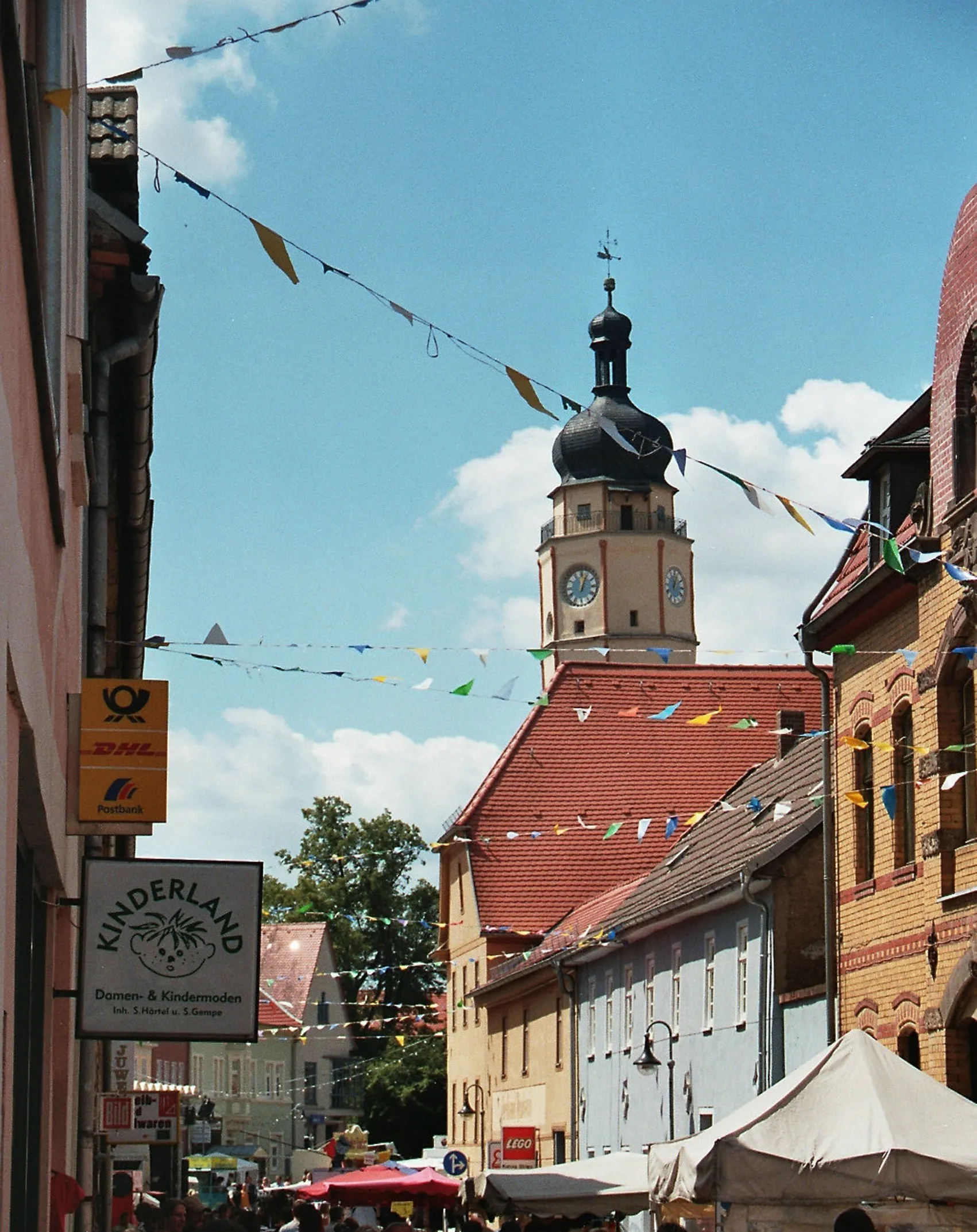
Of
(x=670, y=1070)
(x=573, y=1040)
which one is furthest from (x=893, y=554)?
(x=573, y=1040)

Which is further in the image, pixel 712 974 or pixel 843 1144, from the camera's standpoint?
pixel 712 974

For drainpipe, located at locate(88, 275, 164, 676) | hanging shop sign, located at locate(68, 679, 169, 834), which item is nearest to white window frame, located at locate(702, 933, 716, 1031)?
drainpipe, located at locate(88, 275, 164, 676)

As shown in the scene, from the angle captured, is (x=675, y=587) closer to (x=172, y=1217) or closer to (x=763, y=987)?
(x=763, y=987)

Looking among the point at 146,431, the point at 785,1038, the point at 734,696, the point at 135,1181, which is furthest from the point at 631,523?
the point at 146,431

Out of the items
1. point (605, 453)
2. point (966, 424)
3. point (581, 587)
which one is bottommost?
point (966, 424)

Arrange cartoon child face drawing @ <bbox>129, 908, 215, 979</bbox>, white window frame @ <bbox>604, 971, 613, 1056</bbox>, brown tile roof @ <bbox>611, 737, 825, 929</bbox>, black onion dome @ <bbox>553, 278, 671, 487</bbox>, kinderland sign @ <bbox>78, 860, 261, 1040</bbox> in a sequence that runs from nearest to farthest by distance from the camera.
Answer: kinderland sign @ <bbox>78, 860, 261, 1040</bbox>
cartoon child face drawing @ <bbox>129, 908, 215, 979</bbox>
brown tile roof @ <bbox>611, 737, 825, 929</bbox>
white window frame @ <bbox>604, 971, 613, 1056</bbox>
black onion dome @ <bbox>553, 278, 671, 487</bbox>

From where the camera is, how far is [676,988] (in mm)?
31641

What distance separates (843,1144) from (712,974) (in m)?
18.1

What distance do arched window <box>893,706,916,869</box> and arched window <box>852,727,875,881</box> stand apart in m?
0.88

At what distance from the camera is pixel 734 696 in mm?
51312

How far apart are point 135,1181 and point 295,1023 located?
154ft

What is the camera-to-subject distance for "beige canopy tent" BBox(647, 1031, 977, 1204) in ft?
37.0

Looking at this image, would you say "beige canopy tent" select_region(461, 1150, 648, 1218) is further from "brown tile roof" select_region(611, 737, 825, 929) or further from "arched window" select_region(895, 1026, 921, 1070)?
"brown tile roof" select_region(611, 737, 825, 929)

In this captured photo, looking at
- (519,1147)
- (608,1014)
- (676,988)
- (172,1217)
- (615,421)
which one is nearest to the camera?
(172,1217)
